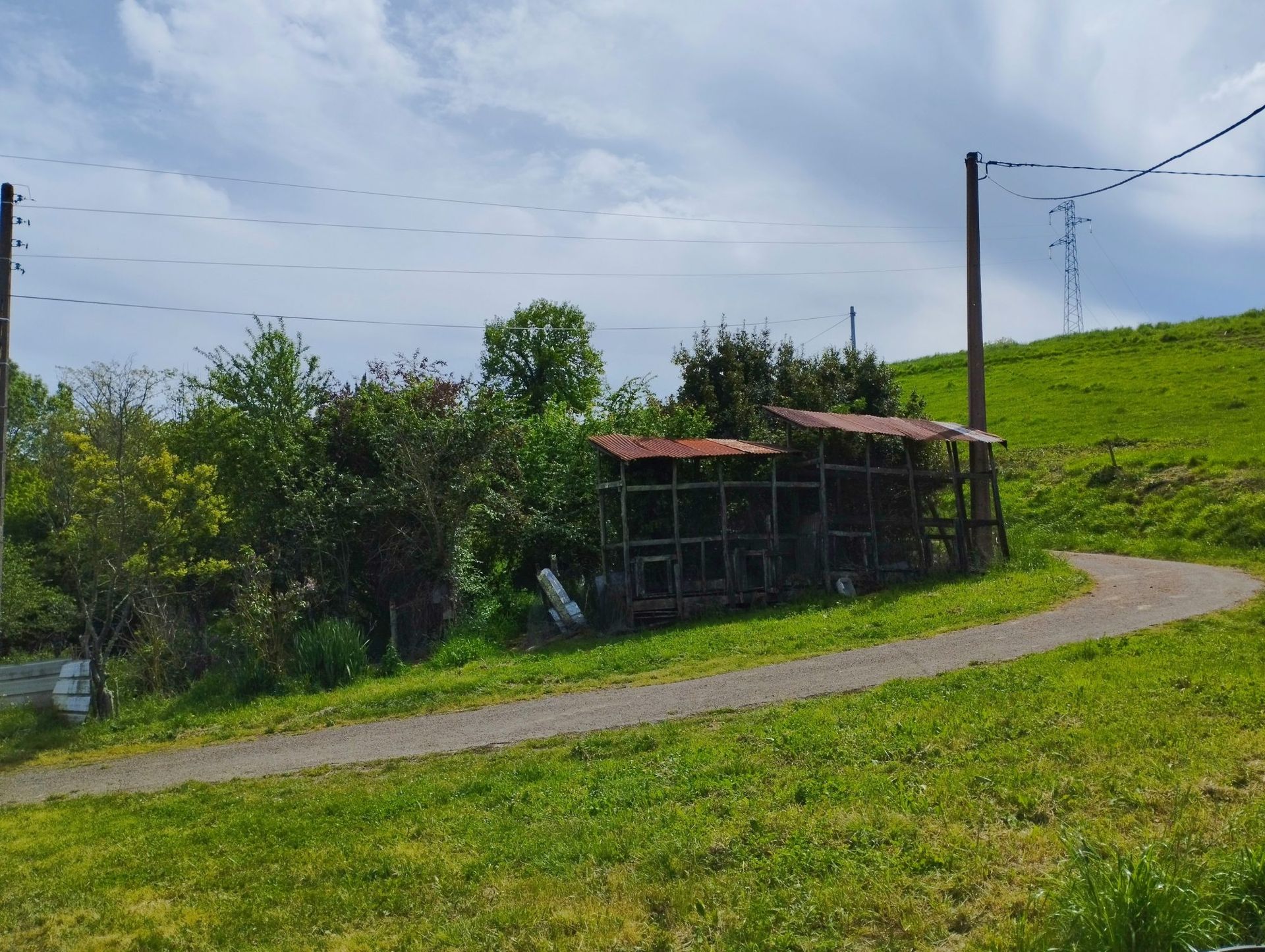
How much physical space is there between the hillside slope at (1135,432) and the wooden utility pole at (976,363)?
4297 mm

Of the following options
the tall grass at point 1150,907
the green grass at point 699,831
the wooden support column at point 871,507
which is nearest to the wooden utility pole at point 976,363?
the wooden support column at point 871,507

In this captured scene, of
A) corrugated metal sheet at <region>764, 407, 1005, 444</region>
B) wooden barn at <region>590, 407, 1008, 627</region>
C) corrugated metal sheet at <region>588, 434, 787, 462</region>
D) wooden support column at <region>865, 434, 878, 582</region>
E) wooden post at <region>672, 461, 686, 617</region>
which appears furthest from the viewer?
wooden support column at <region>865, 434, 878, 582</region>

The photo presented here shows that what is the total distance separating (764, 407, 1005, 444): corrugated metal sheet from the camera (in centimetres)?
1778

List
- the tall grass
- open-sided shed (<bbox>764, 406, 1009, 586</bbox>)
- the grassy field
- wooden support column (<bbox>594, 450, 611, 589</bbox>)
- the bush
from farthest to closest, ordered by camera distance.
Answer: open-sided shed (<bbox>764, 406, 1009, 586</bbox>)
wooden support column (<bbox>594, 450, 611, 589</bbox>)
the bush
the grassy field
the tall grass

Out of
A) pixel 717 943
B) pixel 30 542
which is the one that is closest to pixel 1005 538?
pixel 717 943

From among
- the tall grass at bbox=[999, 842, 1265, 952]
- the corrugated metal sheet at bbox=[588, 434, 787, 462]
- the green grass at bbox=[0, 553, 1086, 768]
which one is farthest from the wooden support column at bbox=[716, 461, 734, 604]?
the tall grass at bbox=[999, 842, 1265, 952]

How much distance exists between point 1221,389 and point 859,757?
32.0 metres

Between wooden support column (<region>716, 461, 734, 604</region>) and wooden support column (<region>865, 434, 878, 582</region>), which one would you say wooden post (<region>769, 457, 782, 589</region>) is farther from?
wooden support column (<region>865, 434, 878, 582</region>)

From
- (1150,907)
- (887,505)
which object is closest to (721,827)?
(1150,907)

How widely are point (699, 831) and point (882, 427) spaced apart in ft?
43.8

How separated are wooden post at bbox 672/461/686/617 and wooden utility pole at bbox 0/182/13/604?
9791mm

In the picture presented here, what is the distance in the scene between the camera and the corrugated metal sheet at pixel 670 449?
16922 millimetres

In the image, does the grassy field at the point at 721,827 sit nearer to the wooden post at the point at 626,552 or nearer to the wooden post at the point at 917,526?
the wooden post at the point at 626,552

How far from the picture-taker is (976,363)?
19141 mm
